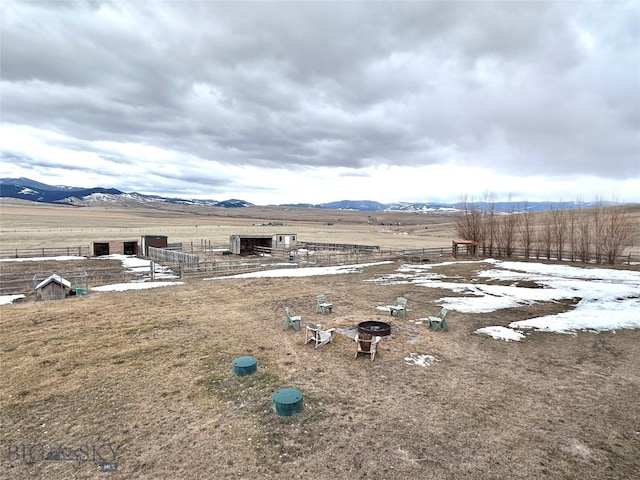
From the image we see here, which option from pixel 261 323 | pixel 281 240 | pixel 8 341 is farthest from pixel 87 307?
pixel 281 240

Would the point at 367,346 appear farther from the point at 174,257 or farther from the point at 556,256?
the point at 556,256

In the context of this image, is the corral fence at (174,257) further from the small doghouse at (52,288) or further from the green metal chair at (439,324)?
the green metal chair at (439,324)

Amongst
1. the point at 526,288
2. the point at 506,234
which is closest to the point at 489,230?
the point at 506,234

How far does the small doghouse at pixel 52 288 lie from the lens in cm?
1748

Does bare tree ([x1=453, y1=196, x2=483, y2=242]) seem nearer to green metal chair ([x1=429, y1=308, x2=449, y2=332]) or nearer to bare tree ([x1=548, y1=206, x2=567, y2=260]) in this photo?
bare tree ([x1=548, y1=206, x2=567, y2=260])

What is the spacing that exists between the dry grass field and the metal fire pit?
1.62ft

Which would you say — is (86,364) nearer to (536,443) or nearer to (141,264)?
(536,443)

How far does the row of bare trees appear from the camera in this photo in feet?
102

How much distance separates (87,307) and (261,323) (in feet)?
27.8

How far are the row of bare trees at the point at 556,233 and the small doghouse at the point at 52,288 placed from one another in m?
37.0

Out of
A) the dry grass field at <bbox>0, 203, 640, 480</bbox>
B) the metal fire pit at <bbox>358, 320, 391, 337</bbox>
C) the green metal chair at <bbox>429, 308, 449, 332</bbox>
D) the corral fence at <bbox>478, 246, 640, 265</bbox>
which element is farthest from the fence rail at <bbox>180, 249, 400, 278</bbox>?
the green metal chair at <bbox>429, 308, 449, 332</bbox>

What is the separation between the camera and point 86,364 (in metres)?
9.59

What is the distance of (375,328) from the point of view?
1198cm

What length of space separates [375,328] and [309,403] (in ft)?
16.1
